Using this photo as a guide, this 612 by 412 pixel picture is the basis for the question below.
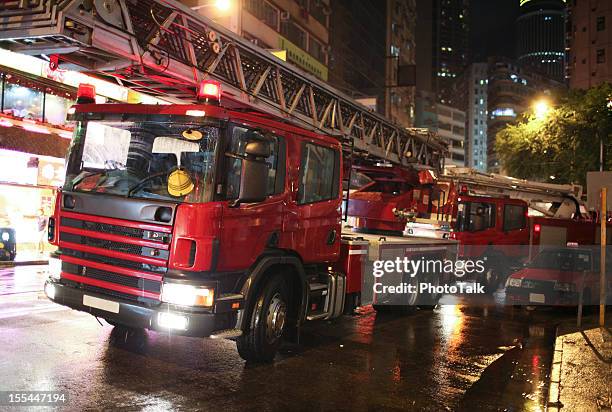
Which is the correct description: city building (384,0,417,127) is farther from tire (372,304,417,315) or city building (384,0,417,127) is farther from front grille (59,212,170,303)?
front grille (59,212,170,303)

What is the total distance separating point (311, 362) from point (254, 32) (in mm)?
26793

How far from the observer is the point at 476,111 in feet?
562

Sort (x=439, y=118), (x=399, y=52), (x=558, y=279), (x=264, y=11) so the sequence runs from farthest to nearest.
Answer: (x=439, y=118), (x=399, y=52), (x=264, y=11), (x=558, y=279)

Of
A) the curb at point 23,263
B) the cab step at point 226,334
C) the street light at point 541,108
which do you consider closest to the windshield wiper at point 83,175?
the cab step at point 226,334

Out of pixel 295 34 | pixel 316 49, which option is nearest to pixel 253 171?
pixel 295 34

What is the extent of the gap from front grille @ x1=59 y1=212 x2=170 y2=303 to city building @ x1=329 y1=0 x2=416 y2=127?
99.9 feet

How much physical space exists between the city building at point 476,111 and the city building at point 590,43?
88400mm

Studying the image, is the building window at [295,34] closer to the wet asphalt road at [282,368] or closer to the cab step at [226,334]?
the wet asphalt road at [282,368]

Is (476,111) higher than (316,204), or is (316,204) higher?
(476,111)

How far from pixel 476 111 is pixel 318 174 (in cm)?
17432

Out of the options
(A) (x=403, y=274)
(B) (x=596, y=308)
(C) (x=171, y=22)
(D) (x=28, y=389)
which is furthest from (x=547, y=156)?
(D) (x=28, y=389)

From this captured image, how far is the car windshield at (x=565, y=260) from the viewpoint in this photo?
11745 mm

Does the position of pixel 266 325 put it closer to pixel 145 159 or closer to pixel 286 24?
pixel 145 159

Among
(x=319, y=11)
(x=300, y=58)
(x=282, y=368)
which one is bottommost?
(x=282, y=368)
